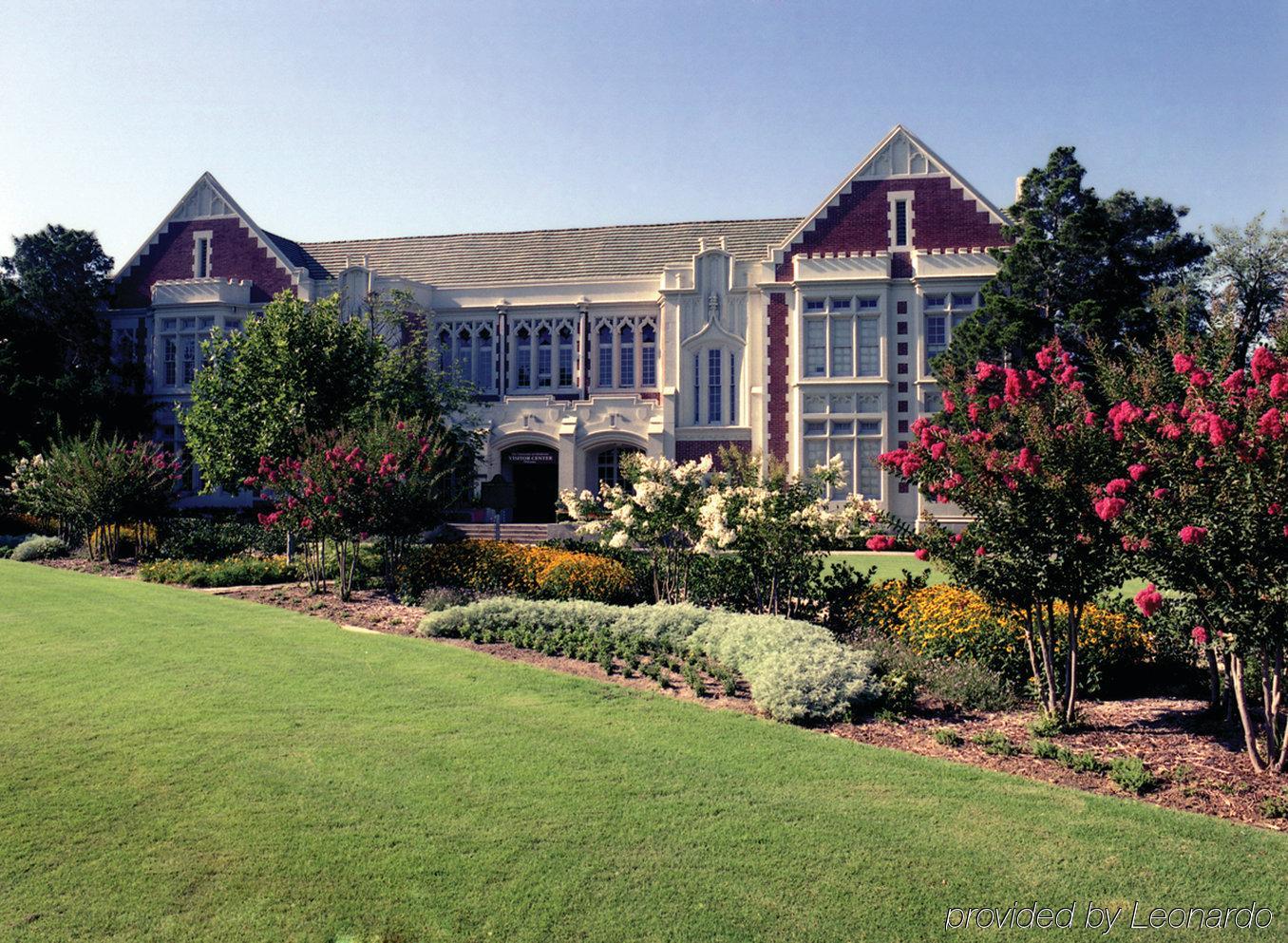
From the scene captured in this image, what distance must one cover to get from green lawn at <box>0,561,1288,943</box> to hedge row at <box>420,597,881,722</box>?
2.37 ft

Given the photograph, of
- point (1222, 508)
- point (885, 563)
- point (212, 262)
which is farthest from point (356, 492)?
point (212, 262)

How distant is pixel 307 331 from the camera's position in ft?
76.3

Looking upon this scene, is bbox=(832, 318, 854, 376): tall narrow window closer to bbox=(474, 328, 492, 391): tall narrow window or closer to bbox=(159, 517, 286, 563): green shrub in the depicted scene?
bbox=(474, 328, 492, 391): tall narrow window

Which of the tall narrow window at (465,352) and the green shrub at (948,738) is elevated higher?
the tall narrow window at (465,352)

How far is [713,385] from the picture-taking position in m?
34.0

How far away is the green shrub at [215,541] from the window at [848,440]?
17.2 m

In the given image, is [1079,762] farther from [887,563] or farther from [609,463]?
[609,463]

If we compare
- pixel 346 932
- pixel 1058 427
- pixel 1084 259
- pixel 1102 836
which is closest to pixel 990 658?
pixel 1058 427

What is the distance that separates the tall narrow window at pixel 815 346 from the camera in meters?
32.1

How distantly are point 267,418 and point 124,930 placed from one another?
19.4 metres

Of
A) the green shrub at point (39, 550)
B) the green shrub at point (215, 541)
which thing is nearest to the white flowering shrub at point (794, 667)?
the green shrub at point (215, 541)

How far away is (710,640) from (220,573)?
39.9 feet

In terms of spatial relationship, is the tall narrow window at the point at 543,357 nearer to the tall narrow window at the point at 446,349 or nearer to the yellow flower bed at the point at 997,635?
the tall narrow window at the point at 446,349

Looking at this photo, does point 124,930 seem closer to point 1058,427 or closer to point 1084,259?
point 1058,427
